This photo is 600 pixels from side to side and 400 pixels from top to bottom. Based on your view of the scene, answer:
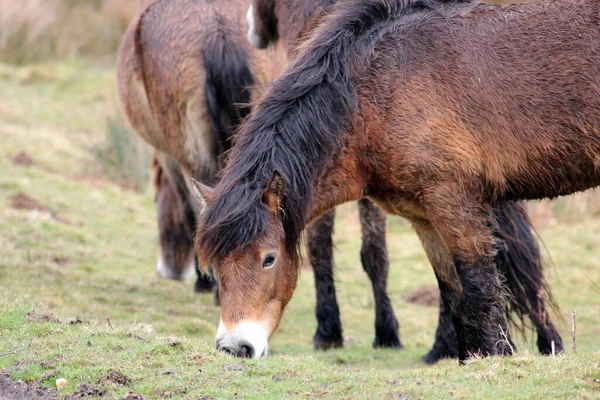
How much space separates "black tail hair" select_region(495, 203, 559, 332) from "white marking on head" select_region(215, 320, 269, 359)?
2.24m

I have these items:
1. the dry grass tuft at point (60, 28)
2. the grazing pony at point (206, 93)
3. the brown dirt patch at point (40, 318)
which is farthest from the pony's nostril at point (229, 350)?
Result: the dry grass tuft at point (60, 28)

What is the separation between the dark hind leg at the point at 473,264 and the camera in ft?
14.1

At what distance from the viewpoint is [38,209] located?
9.41 meters

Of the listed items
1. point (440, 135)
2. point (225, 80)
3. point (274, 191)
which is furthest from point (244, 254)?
point (225, 80)

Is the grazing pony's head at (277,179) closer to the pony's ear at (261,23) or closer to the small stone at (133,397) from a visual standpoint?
the small stone at (133,397)

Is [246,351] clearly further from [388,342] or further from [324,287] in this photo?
[388,342]

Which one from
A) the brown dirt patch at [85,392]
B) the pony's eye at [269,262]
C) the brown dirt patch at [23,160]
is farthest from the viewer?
the brown dirt patch at [23,160]

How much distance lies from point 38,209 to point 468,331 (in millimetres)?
6356

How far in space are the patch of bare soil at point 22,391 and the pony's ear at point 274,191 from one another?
1370 millimetres

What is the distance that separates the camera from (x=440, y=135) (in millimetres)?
4309

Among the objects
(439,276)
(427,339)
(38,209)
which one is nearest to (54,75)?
(38,209)

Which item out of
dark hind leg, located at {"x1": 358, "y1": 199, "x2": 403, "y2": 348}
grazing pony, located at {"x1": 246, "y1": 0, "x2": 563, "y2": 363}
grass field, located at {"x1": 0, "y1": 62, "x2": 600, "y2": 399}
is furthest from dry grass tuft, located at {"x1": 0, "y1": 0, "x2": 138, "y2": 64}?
dark hind leg, located at {"x1": 358, "y1": 199, "x2": 403, "y2": 348}

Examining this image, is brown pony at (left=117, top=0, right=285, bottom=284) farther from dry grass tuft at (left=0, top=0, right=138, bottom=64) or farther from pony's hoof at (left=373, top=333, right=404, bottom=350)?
dry grass tuft at (left=0, top=0, right=138, bottom=64)

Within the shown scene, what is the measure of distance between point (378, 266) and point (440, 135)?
2.35 meters
